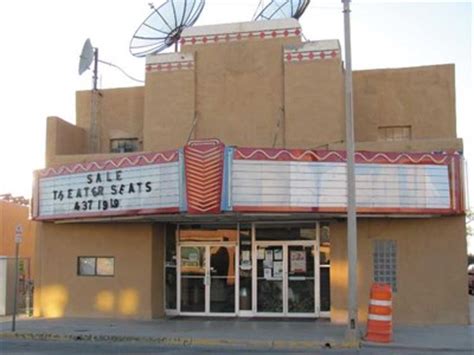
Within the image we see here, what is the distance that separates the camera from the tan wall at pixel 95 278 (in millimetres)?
19781

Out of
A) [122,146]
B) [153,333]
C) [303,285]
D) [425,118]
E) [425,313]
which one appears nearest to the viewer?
[153,333]

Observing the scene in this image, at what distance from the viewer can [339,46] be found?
19.9 m

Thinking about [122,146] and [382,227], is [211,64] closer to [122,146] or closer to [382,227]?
[122,146]

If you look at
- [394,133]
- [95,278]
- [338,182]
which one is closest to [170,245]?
[95,278]

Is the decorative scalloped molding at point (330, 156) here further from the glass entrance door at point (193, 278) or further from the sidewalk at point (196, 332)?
the glass entrance door at point (193, 278)

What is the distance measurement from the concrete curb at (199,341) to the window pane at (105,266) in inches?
159

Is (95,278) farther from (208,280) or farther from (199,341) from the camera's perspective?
(199,341)

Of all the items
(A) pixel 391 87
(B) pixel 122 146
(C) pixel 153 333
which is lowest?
(C) pixel 153 333

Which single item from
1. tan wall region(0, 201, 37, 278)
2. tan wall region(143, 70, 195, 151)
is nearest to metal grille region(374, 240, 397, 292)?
tan wall region(143, 70, 195, 151)

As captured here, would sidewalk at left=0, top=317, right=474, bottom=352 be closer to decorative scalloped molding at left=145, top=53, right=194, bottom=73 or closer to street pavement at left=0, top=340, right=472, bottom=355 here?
street pavement at left=0, top=340, right=472, bottom=355

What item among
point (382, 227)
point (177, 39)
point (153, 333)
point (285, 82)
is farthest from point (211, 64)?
point (153, 333)

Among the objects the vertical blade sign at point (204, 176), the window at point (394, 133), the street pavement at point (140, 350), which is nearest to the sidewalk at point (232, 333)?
the street pavement at point (140, 350)

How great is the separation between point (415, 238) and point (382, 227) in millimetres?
907

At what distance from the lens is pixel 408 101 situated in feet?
Answer: 69.8
